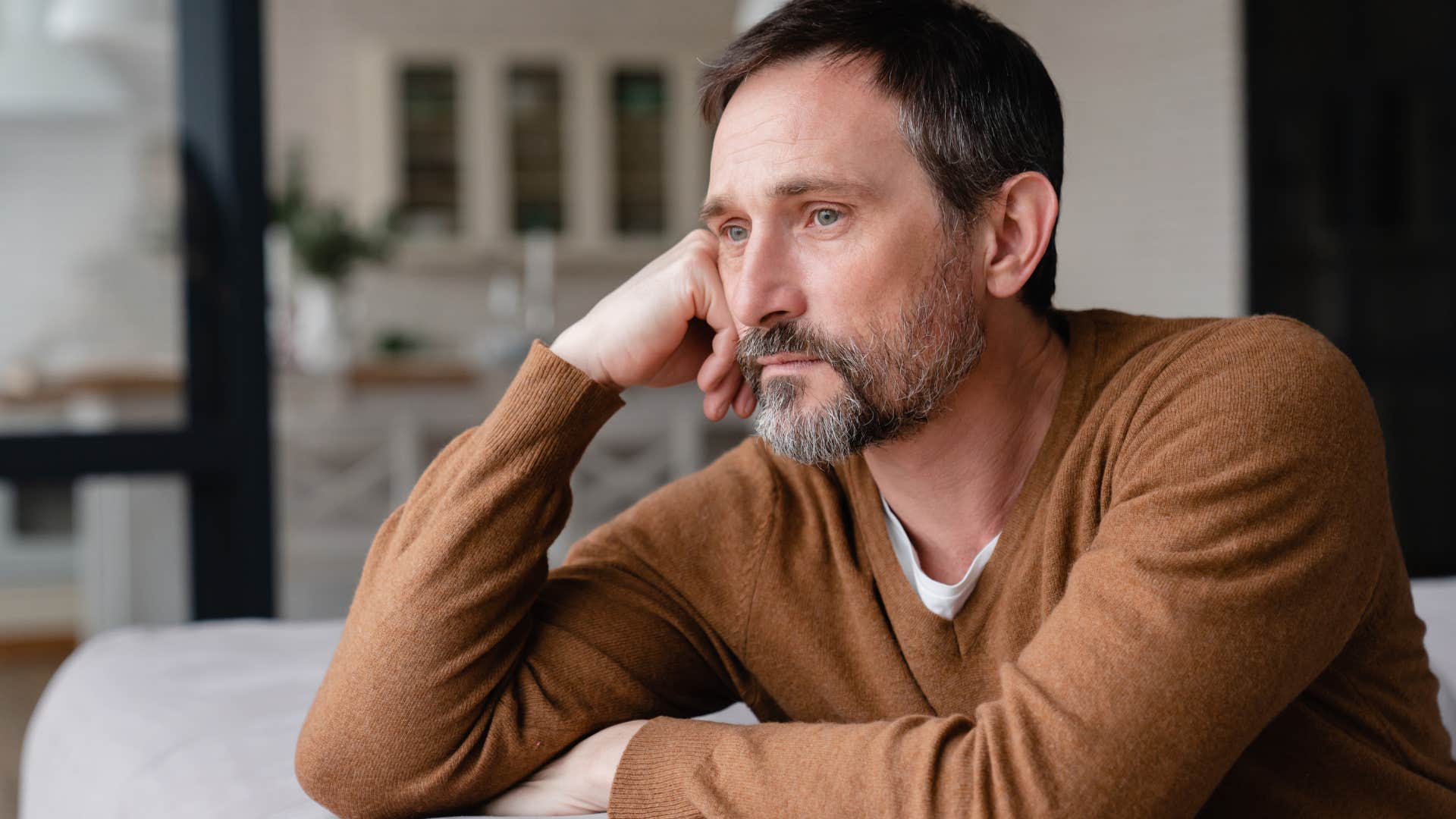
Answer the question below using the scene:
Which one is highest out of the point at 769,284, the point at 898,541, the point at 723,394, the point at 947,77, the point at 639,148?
the point at 639,148

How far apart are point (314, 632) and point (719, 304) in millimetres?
930

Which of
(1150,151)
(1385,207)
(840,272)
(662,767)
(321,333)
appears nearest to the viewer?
(662,767)

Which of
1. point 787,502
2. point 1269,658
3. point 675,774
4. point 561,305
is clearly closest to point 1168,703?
point 1269,658

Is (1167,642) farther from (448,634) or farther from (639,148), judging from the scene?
(639,148)

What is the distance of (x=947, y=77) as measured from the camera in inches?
46.7

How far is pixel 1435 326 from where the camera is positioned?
4.01 meters

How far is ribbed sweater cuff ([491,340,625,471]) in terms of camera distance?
4.00 feet

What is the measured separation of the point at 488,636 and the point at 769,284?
1.26ft

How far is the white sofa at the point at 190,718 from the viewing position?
50.1 inches

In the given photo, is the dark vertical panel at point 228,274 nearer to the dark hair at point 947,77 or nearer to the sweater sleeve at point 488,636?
the sweater sleeve at point 488,636

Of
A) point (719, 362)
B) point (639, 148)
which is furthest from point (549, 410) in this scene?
point (639, 148)

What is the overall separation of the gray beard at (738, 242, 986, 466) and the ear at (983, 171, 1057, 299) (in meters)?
0.03

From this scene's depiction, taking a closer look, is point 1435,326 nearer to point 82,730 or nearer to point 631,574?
point 631,574

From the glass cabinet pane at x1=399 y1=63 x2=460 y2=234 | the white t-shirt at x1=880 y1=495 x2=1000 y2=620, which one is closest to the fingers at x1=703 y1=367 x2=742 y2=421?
the white t-shirt at x1=880 y1=495 x2=1000 y2=620
